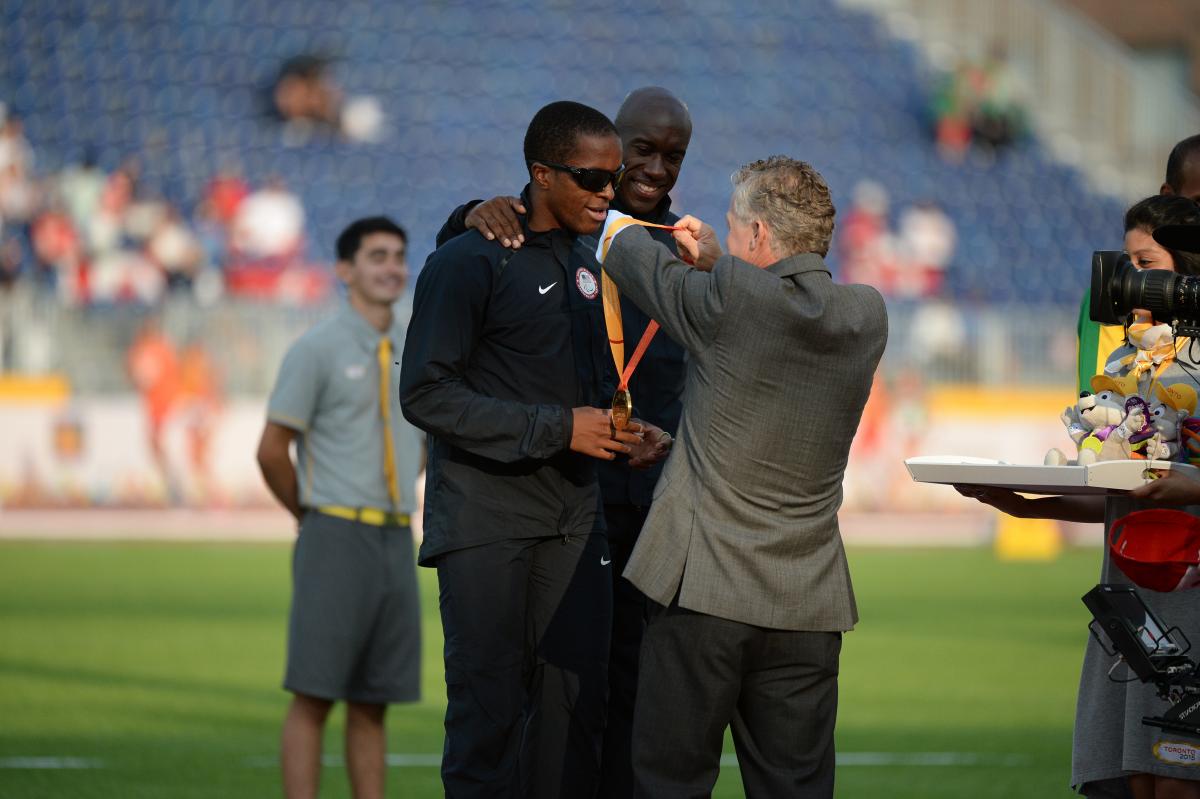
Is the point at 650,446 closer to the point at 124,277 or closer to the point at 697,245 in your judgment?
the point at 697,245

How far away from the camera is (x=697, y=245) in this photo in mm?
4355

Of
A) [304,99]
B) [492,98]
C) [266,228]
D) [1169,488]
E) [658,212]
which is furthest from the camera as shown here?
[492,98]

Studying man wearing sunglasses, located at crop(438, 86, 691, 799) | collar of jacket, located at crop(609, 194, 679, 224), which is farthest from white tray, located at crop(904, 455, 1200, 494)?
collar of jacket, located at crop(609, 194, 679, 224)

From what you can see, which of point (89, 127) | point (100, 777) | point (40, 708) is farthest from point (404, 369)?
point (89, 127)

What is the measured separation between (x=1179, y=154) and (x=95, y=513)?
17994 millimetres

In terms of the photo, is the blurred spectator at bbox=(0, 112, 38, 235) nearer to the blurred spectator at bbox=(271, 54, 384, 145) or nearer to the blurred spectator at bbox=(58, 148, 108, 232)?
the blurred spectator at bbox=(58, 148, 108, 232)

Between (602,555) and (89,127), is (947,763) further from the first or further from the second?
(89,127)

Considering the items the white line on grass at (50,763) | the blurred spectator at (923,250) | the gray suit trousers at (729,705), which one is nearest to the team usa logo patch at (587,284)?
the gray suit trousers at (729,705)

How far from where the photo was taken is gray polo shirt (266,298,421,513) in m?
6.36

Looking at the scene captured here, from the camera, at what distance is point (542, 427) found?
4590 mm

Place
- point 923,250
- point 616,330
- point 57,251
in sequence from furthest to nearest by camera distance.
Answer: point 923,250 → point 57,251 → point 616,330

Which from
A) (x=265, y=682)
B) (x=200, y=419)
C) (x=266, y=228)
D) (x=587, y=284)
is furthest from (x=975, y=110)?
(x=587, y=284)

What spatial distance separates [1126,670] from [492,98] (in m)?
24.0

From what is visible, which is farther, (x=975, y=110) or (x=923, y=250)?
(x=975, y=110)
